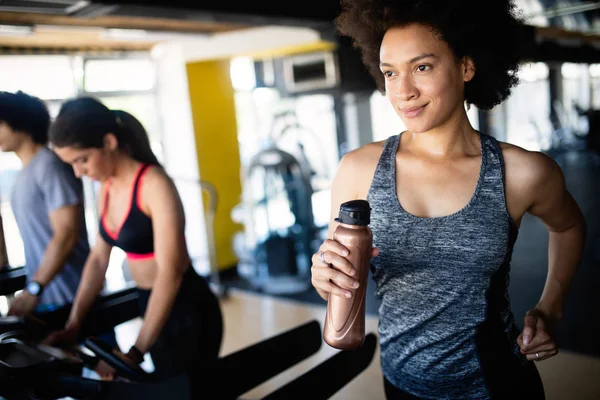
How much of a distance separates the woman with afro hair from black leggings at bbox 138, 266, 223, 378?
95 centimetres

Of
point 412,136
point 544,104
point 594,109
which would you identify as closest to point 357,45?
point 412,136

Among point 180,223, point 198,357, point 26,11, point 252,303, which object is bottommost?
point 252,303

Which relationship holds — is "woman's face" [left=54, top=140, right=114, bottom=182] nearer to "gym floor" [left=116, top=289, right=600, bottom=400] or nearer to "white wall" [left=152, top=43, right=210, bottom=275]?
"gym floor" [left=116, top=289, right=600, bottom=400]

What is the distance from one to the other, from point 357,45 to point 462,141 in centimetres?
35

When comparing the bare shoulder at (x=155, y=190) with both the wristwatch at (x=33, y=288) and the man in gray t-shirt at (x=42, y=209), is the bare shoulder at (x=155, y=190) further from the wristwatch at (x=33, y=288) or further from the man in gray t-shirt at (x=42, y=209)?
the wristwatch at (x=33, y=288)

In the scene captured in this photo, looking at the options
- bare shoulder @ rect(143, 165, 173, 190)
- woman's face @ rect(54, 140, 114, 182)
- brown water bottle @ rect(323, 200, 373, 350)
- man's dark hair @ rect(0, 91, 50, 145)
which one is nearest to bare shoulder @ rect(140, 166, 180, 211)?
bare shoulder @ rect(143, 165, 173, 190)

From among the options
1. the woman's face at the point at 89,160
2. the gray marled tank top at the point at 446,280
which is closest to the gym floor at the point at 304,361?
the gray marled tank top at the point at 446,280

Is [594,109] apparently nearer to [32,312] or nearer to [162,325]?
[162,325]

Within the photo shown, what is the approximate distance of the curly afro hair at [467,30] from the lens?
1.03 m

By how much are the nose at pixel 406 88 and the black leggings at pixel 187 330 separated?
1229 mm

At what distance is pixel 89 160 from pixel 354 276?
1076 mm

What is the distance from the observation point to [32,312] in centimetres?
175

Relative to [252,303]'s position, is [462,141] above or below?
above

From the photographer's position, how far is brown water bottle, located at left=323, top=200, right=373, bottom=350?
2.81 feet
